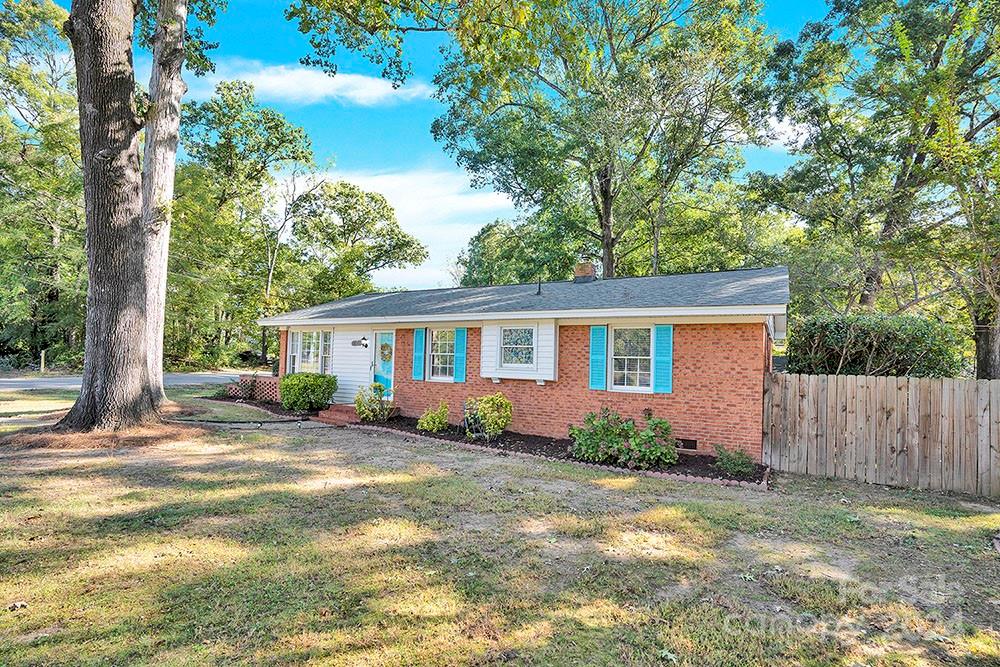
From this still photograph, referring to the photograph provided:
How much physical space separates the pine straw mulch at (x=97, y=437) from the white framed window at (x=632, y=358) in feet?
27.4

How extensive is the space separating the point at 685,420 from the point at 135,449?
31.7 feet

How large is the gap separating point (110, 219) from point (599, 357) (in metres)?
9.34

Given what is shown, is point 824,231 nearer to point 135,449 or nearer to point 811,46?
point 811,46

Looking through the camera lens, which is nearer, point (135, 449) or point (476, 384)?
point (135, 449)

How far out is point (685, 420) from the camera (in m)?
9.14

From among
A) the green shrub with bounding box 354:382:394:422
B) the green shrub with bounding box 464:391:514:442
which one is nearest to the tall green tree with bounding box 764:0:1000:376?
the green shrub with bounding box 464:391:514:442

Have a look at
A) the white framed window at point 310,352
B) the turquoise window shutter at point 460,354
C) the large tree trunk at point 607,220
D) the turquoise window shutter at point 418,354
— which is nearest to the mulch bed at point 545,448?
the turquoise window shutter at point 418,354

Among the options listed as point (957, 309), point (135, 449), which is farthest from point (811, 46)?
point (135, 449)

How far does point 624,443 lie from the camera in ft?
27.7

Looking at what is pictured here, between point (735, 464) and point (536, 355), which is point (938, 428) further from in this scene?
point (536, 355)

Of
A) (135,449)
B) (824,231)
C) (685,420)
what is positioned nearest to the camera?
(135,449)

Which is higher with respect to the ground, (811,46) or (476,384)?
(811,46)

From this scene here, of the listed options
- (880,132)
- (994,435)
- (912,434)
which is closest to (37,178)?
(912,434)

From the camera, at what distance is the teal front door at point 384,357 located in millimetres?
A: 13297
